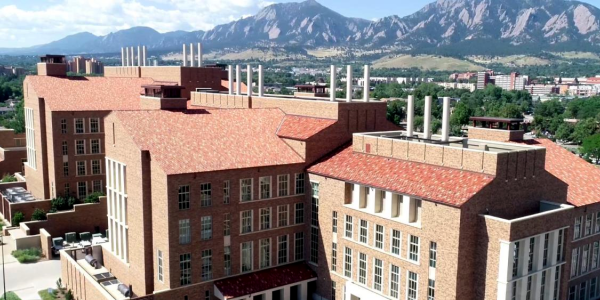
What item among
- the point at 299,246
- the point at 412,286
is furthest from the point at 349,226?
the point at 412,286

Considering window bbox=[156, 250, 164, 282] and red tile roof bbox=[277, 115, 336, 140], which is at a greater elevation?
red tile roof bbox=[277, 115, 336, 140]

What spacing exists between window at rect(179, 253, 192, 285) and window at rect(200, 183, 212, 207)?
441cm

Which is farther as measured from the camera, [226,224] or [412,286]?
[226,224]

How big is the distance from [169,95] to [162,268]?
21.3m

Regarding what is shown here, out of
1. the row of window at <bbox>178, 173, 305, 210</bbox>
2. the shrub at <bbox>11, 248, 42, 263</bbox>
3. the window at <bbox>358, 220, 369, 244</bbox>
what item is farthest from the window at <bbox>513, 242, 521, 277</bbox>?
the shrub at <bbox>11, 248, 42, 263</bbox>

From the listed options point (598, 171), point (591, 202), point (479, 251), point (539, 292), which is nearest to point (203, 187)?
point (479, 251)

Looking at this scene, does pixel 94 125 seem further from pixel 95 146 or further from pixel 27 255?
pixel 27 255

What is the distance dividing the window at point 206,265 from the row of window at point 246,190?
163 inches

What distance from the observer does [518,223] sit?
36500 mm

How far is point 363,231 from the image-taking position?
44.8m

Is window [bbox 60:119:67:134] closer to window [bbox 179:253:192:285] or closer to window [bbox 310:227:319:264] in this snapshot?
window [bbox 179:253:192:285]

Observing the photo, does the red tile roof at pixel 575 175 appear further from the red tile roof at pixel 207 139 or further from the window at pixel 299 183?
the red tile roof at pixel 207 139

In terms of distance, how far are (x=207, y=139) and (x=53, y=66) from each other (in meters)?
49.4

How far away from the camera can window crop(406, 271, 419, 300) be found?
40.4m
